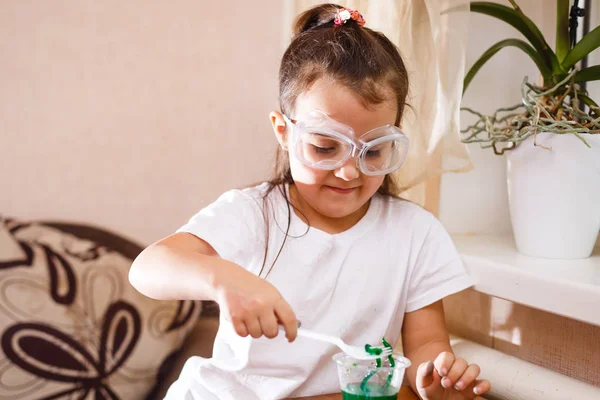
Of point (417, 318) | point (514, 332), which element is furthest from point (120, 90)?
point (514, 332)

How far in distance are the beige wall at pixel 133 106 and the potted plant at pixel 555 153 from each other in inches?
23.6

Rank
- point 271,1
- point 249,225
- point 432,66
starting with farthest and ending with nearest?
point 271,1, point 432,66, point 249,225

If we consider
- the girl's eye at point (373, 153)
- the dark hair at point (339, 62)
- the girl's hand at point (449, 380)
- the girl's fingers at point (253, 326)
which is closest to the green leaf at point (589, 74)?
the dark hair at point (339, 62)

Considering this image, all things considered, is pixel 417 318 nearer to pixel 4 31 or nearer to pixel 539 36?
pixel 539 36

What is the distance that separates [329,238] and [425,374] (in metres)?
0.36

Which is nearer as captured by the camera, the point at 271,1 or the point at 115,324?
the point at 115,324

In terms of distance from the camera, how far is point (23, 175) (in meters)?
1.35

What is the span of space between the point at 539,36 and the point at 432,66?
0.75 ft

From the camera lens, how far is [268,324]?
0.75 metres

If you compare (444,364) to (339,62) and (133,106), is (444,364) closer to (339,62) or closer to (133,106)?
(339,62)

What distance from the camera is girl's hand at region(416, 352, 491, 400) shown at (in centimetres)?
91

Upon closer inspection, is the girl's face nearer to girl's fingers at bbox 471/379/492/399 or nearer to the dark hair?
the dark hair

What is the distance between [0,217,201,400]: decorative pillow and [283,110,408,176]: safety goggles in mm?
596

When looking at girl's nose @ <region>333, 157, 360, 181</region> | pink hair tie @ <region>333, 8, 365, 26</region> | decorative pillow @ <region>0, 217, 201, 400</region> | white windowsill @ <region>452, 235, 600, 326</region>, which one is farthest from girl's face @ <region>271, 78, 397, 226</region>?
decorative pillow @ <region>0, 217, 201, 400</region>
